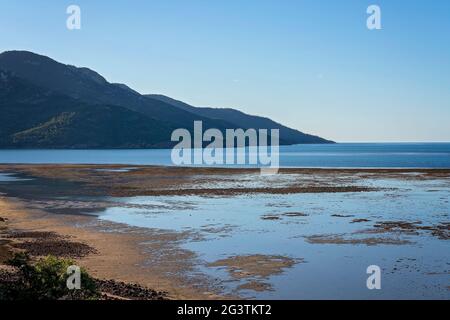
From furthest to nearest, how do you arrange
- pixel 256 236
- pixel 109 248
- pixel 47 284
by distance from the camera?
pixel 256 236 < pixel 109 248 < pixel 47 284

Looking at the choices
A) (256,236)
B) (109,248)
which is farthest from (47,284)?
(256,236)

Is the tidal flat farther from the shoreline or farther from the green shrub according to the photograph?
the green shrub

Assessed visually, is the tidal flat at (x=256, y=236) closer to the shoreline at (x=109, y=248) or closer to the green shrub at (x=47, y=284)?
the shoreline at (x=109, y=248)

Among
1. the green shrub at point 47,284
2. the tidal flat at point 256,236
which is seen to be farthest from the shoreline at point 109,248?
the green shrub at point 47,284

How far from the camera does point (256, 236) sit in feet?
96.0

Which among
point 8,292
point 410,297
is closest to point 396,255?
point 410,297

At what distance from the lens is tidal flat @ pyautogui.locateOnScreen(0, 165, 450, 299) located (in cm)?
1936

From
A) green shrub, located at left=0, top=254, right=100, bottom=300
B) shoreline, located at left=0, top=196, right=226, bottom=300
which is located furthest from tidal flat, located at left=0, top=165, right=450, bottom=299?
green shrub, located at left=0, top=254, right=100, bottom=300

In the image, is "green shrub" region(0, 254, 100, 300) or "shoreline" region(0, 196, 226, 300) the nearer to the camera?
"green shrub" region(0, 254, 100, 300)

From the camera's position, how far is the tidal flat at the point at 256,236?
19359mm

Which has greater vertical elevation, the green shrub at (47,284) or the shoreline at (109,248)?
the green shrub at (47,284)

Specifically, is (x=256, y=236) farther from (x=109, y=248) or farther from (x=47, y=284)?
(x=47, y=284)

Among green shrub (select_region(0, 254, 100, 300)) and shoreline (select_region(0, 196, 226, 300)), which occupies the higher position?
green shrub (select_region(0, 254, 100, 300))

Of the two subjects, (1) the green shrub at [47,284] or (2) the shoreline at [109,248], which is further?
(2) the shoreline at [109,248]
